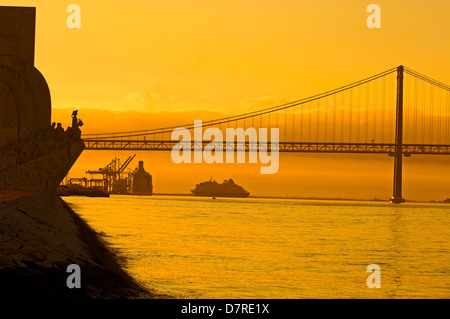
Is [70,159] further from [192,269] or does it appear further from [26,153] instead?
[192,269]

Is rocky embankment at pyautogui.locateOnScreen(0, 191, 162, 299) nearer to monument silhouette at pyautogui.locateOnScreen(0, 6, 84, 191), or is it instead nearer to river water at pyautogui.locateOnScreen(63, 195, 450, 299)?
river water at pyautogui.locateOnScreen(63, 195, 450, 299)

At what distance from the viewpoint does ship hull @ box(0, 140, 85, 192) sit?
95.9ft

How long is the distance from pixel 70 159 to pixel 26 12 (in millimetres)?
6845

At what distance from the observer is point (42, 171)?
34.1 meters

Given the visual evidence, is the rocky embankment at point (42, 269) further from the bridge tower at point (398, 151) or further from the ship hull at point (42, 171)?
the bridge tower at point (398, 151)

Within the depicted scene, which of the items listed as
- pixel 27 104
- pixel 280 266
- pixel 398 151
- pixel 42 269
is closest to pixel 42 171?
pixel 27 104

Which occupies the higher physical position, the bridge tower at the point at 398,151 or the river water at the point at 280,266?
the bridge tower at the point at 398,151

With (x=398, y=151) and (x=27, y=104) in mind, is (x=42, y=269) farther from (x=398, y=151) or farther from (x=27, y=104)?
(x=398, y=151)

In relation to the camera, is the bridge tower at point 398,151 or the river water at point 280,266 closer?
the river water at point 280,266

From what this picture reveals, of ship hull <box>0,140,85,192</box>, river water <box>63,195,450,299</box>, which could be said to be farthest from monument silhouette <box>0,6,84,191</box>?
river water <box>63,195,450,299</box>

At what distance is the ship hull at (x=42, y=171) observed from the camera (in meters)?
29.2

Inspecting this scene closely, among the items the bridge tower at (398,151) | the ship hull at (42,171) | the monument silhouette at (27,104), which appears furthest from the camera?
the bridge tower at (398,151)

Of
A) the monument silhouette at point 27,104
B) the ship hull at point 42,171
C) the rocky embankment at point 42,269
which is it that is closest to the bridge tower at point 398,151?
the ship hull at point 42,171
